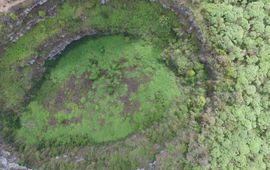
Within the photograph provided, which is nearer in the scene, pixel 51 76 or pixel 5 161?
pixel 5 161

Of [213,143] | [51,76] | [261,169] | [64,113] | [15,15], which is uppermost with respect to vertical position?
[15,15]

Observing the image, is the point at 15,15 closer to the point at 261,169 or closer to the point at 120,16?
the point at 120,16

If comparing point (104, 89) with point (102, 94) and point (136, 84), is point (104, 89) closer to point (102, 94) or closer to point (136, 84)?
point (102, 94)

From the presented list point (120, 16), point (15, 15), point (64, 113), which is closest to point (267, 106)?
point (120, 16)

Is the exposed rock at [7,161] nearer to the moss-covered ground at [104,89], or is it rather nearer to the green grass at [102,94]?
the moss-covered ground at [104,89]

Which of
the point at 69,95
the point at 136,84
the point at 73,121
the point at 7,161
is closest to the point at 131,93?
the point at 136,84

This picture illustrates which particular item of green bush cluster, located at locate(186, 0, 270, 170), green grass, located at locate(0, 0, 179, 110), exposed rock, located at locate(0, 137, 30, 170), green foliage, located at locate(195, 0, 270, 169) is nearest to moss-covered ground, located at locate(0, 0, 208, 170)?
green grass, located at locate(0, 0, 179, 110)

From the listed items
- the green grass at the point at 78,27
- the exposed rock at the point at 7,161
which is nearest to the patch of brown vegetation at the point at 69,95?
the green grass at the point at 78,27
